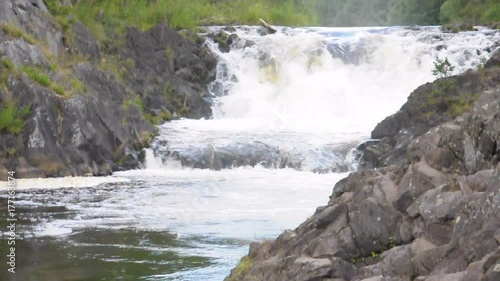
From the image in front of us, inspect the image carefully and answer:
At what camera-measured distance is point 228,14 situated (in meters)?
44.3

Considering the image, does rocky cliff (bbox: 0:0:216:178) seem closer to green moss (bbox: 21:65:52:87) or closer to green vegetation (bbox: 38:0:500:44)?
green moss (bbox: 21:65:52:87)

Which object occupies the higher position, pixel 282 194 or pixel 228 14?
pixel 228 14

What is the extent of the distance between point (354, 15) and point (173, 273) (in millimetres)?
69412

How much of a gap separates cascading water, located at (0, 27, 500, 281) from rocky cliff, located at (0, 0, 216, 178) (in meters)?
0.88

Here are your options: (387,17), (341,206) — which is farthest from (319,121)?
(387,17)

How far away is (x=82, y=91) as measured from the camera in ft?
86.7

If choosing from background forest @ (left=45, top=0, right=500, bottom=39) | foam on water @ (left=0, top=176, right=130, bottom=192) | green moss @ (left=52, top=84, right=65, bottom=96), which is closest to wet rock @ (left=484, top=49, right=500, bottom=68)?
foam on water @ (left=0, top=176, right=130, bottom=192)

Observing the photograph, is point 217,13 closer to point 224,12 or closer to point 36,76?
point 224,12

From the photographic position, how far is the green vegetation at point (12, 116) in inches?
915

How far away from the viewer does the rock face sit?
7.87 meters

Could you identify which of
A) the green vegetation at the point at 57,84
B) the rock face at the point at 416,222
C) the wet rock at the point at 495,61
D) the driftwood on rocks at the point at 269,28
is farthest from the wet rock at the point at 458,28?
the rock face at the point at 416,222

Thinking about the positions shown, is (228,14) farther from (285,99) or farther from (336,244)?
(336,244)

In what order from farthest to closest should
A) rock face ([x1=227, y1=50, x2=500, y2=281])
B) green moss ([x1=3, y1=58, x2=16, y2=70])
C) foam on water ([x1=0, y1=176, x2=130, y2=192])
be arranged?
green moss ([x1=3, y1=58, x2=16, y2=70]), foam on water ([x1=0, y1=176, x2=130, y2=192]), rock face ([x1=227, y1=50, x2=500, y2=281])

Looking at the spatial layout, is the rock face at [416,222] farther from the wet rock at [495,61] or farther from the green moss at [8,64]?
the green moss at [8,64]
